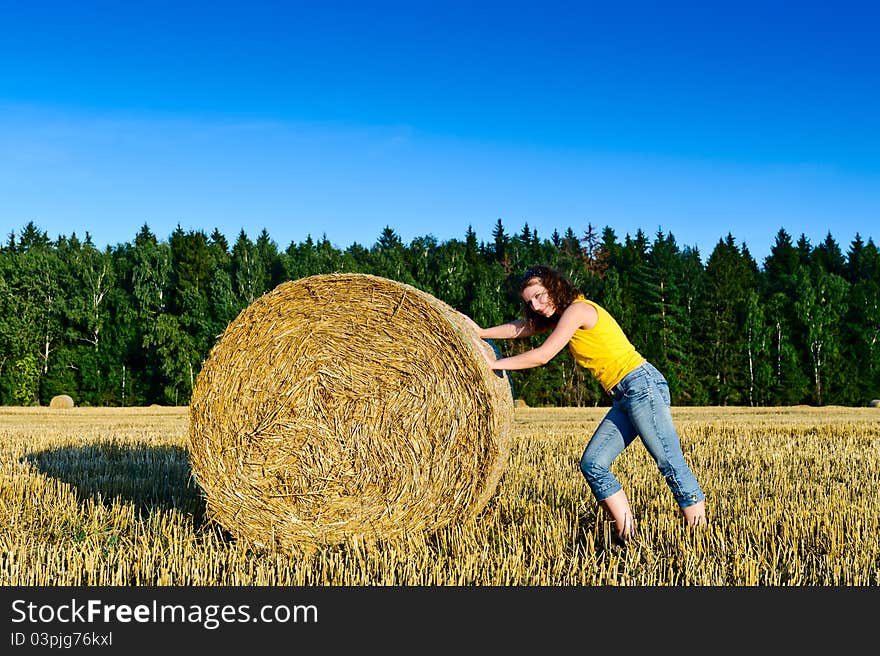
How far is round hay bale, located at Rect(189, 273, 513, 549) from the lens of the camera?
208 inches

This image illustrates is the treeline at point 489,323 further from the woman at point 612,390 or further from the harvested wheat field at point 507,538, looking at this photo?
the woman at point 612,390

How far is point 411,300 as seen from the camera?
540 centimetres

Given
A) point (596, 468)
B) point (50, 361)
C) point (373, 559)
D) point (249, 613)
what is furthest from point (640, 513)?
point (50, 361)

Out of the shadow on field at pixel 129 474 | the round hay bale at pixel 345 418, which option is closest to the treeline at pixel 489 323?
the shadow on field at pixel 129 474

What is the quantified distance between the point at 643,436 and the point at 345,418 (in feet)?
6.21

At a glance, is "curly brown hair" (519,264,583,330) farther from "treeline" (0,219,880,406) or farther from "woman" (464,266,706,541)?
"treeline" (0,219,880,406)

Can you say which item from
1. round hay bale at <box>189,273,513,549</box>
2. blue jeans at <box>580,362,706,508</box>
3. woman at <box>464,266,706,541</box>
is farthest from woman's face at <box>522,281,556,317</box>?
blue jeans at <box>580,362,706,508</box>

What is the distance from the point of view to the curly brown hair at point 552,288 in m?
5.15

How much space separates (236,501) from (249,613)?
70.6 inches

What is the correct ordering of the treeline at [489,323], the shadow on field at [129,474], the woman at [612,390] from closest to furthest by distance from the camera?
the woman at [612,390], the shadow on field at [129,474], the treeline at [489,323]

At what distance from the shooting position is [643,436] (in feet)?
16.4

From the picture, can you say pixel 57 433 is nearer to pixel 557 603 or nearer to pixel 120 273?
pixel 557 603

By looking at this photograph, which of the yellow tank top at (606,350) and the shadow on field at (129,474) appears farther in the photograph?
the shadow on field at (129,474)

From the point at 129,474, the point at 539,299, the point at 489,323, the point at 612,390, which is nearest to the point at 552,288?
the point at 539,299
